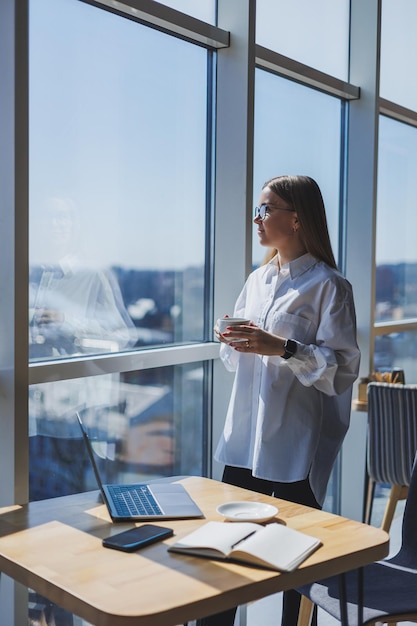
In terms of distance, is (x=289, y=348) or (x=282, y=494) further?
(x=282, y=494)

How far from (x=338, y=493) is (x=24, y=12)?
279 cm

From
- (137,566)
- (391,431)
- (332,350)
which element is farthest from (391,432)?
(137,566)

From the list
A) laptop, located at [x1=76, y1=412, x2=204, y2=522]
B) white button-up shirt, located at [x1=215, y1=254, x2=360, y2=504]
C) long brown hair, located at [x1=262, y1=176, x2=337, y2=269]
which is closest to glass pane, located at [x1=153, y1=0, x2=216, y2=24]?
long brown hair, located at [x1=262, y1=176, x2=337, y2=269]

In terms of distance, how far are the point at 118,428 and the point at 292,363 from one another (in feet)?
2.30

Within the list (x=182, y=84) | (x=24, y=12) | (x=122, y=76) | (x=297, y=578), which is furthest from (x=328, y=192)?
(x=297, y=578)

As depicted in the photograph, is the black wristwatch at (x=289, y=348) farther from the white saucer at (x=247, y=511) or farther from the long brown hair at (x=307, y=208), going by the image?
the white saucer at (x=247, y=511)

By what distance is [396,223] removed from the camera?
4.32 m

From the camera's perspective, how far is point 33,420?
90.0 inches

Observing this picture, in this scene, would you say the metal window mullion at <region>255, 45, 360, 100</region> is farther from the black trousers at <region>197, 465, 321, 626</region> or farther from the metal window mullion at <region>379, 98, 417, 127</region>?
the black trousers at <region>197, 465, 321, 626</region>

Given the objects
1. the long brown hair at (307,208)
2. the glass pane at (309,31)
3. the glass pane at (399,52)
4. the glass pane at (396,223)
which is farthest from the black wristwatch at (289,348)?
the glass pane at (399,52)

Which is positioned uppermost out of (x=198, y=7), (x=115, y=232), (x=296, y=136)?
(x=198, y=7)

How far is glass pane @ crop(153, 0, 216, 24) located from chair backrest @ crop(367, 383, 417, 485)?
5.70 feet

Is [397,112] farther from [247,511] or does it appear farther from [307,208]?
[247,511]

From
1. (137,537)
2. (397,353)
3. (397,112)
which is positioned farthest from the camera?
(397,353)
